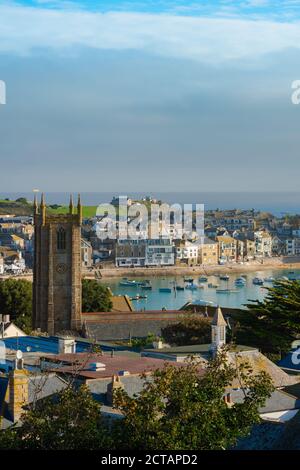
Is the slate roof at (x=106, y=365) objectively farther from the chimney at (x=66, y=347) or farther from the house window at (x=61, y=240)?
the house window at (x=61, y=240)

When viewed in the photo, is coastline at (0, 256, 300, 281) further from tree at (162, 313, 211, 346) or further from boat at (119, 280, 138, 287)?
tree at (162, 313, 211, 346)

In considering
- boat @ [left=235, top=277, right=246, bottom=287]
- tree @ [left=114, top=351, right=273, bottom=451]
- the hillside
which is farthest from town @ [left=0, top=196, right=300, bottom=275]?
tree @ [left=114, top=351, right=273, bottom=451]

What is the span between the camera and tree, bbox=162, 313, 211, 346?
31741mm

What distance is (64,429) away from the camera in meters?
10.6

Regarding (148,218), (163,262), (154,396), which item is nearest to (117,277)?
(163,262)

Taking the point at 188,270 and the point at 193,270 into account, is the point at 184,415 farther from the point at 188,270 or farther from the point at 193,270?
the point at 193,270

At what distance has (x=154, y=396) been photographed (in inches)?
429

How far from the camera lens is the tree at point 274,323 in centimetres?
2870

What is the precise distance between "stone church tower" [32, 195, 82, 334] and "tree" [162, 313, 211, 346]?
901cm

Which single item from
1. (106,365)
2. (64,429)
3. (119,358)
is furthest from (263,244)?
(64,429)

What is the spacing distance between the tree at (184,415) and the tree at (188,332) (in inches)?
760

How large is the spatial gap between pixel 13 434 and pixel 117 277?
9756cm

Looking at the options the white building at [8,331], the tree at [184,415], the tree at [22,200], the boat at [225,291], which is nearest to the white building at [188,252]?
the boat at [225,291]
